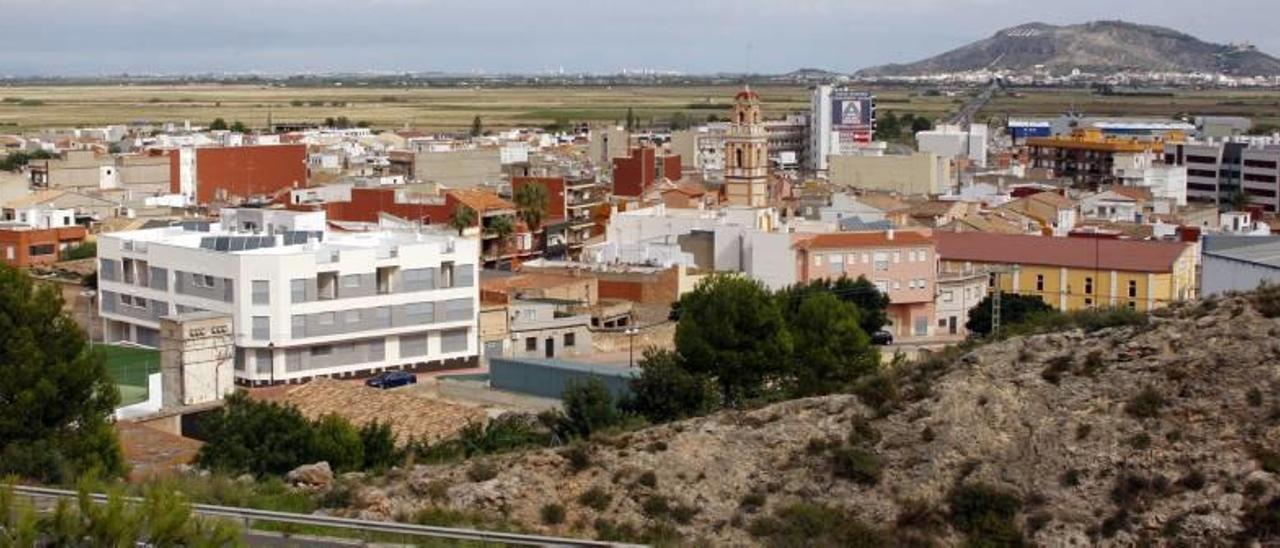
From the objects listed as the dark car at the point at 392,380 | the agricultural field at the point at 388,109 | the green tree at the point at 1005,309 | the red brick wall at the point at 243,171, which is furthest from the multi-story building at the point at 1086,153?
the agricultural field at the point at 388,109

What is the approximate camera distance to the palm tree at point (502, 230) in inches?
1896

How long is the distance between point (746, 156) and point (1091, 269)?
1654 centimetres

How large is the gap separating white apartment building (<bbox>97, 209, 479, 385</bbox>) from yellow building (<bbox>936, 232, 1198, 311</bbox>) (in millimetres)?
12635

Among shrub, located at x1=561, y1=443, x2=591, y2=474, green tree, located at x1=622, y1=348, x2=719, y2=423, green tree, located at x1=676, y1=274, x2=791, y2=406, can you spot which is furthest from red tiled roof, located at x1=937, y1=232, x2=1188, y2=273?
shrub, located at x1=561, y1=443, x2=591, y2=474

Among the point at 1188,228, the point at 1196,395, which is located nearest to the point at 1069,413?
the point at 1196,395

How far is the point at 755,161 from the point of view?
54.7 m

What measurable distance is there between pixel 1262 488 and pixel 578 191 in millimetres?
45857

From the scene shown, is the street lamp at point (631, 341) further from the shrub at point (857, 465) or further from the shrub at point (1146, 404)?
the shrub at point (1146, 404)

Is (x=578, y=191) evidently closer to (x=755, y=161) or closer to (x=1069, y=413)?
(x=755, y=161)

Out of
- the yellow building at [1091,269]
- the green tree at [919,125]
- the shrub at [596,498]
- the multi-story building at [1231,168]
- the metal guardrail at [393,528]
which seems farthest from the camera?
the green tree at [919,125]

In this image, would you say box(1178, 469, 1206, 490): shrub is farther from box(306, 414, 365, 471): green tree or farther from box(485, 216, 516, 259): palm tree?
box(485, 216, 516, 259): palm tree

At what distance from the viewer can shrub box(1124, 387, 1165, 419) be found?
14070 mm

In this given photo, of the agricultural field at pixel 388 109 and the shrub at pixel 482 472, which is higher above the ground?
the agricultural field at pixel 388 109

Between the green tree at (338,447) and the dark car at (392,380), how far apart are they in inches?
333
